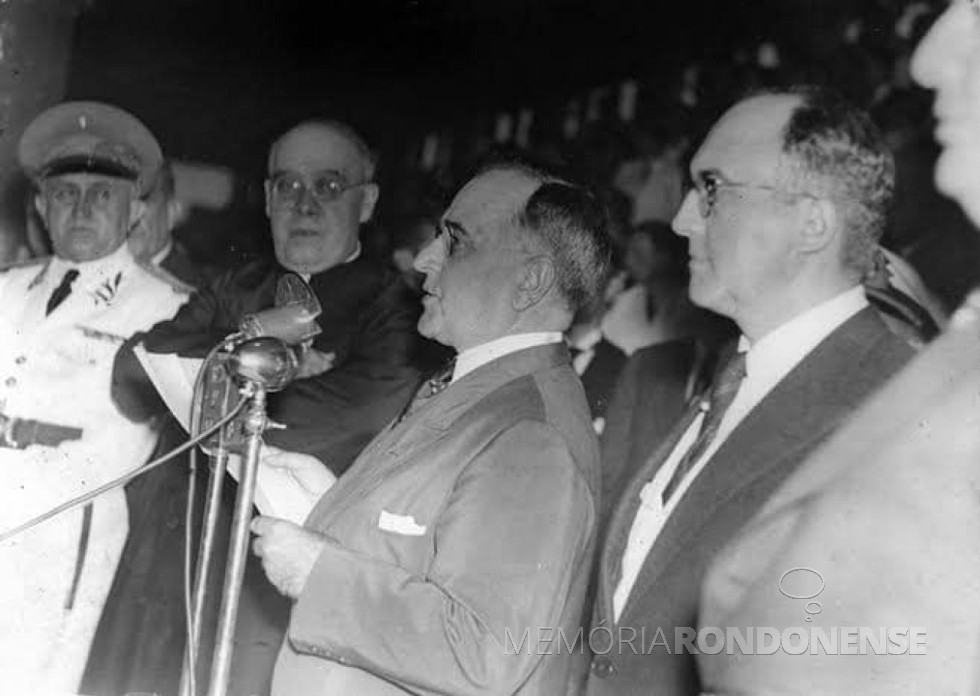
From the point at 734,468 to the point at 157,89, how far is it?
5.50 ft

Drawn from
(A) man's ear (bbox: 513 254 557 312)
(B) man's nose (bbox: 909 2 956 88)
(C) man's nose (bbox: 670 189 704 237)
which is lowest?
(A) man's ear (bbox: 513 254 557 312)

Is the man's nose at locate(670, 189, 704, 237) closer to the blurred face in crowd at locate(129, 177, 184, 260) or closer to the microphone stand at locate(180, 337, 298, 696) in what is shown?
the microphone stand at locate(180, 337, 298, 696)

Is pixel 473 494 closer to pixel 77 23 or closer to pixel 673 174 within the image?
pixel 673 174

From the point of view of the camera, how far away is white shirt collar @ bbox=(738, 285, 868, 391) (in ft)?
6.05

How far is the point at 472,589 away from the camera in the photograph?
6.11 feet

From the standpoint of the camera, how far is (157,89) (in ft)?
9.23

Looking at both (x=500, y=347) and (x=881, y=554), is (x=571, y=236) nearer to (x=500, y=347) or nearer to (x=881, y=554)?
(x=500, y=347)

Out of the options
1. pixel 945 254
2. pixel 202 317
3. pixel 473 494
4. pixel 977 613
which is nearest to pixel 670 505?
pixel 473 494

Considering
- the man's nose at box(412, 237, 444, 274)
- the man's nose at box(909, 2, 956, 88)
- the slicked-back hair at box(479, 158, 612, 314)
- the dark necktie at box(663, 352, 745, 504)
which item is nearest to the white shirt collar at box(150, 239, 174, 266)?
the man's nose at box(412, 237, 444, 274)

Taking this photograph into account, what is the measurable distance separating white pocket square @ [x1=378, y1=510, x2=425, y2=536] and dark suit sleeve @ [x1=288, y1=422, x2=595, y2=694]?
6 cm

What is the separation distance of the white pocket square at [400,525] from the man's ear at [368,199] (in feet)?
2.73

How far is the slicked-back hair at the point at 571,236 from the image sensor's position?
7.38ft

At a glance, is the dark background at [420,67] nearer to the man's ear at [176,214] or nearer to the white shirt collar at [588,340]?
the man's ear at [176,214]

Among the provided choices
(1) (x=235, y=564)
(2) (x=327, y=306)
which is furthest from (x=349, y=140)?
(1) (x=235, y=564)
